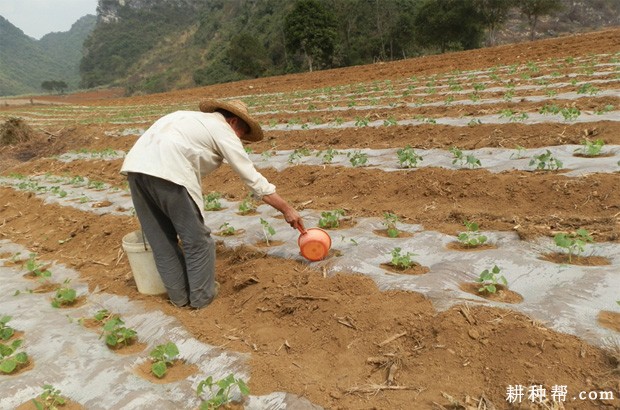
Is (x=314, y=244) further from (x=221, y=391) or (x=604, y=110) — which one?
(x=604, y=110)

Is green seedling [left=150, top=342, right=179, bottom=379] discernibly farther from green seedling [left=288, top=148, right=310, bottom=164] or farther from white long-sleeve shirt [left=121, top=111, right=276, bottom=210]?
green seedling [left=288, top=148, right=310, bottom=164]

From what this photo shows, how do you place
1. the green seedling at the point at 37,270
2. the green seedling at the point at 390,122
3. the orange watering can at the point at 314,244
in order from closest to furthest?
the orange watering can at the point at 314,244 < the green seedling at the point at 37,270 < the green seedling at the point at 390,122

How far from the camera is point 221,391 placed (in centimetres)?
234

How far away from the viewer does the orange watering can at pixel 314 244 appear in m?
3.66

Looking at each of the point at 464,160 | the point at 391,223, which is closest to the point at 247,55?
the point at 464,160

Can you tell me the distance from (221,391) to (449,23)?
36.9 metres

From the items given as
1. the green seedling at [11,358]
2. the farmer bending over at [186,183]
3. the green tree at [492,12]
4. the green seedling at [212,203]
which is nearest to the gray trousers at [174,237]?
the farmer bending over at [186,183]

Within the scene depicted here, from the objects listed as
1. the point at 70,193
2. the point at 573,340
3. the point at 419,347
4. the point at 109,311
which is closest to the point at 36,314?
the point at 109,311

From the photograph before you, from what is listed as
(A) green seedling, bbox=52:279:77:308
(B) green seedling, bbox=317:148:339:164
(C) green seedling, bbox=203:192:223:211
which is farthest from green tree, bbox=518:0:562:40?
(A) green seedling, bbox=52:279:77:308

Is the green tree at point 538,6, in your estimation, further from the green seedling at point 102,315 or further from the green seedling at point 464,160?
the green seedling at point 102,315

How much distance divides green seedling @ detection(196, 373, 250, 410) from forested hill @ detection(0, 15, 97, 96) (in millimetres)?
122979

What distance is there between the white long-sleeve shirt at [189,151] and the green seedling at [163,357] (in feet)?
3.66

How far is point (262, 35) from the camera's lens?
54.9 m

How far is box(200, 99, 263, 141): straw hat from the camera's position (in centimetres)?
354
